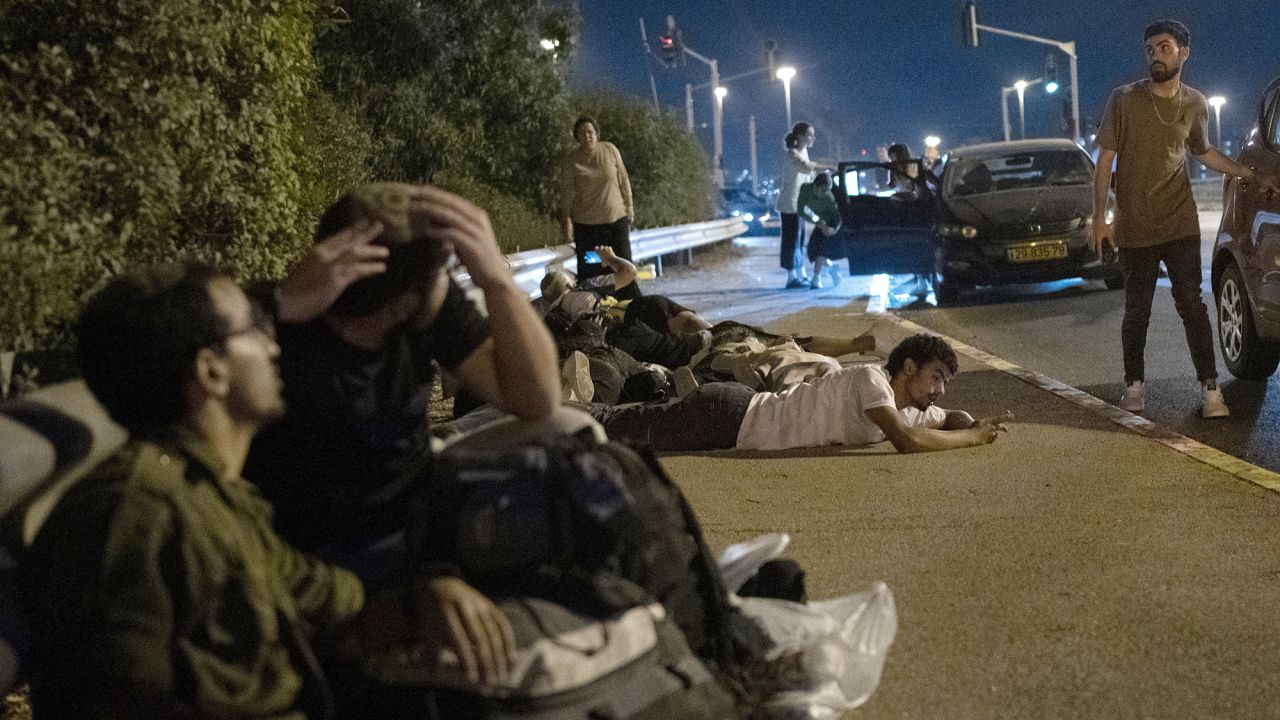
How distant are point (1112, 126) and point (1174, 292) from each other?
3.10 feet

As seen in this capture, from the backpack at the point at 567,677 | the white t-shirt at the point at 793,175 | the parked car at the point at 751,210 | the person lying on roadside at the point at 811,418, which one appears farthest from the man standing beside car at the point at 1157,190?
the parked car at the point at 751,210

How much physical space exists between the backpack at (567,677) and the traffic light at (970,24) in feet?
137

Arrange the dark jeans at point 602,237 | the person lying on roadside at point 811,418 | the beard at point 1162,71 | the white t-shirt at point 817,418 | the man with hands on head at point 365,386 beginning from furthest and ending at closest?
1. the dark jeans at point 602,237
2. the beard at point 1162,71
3. the white t-shirt at point 817,418
4. the person lying on roadside at point 811,418
5. the man with hands on head at point 365,386

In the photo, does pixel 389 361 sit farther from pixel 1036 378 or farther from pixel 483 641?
pixel 1036 378

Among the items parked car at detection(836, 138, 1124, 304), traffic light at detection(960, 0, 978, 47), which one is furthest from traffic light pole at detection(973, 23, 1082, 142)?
parked car at detection(836, 138, 1124, 304)

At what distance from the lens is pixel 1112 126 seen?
8.02 m

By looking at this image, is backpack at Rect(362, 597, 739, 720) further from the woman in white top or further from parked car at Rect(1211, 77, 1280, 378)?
the woman in white top

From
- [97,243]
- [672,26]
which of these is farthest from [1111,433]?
[672,26]

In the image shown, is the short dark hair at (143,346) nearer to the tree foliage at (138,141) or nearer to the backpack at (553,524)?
the backpack at (553,524)

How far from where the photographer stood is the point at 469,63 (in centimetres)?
2036

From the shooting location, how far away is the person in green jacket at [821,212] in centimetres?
1752

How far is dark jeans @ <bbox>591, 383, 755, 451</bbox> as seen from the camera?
7227 mm

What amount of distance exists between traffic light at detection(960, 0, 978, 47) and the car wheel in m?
34.5

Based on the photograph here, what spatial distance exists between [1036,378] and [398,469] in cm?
693
